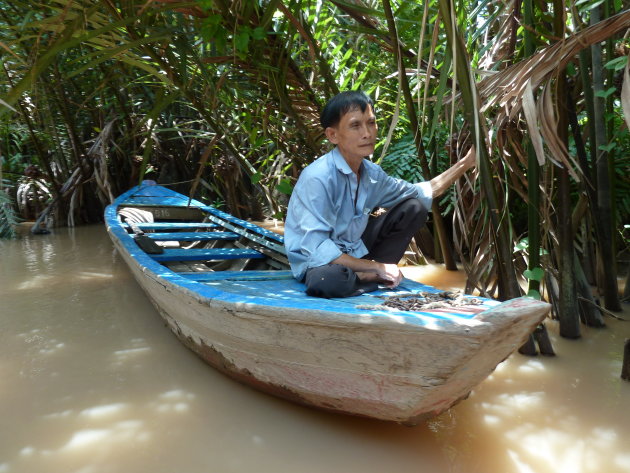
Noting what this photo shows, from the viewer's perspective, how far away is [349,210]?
2010mm

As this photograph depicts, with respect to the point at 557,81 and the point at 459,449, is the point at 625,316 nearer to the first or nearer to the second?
the point at 557,81

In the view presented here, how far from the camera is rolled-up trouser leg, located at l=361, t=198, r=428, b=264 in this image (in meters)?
2.14

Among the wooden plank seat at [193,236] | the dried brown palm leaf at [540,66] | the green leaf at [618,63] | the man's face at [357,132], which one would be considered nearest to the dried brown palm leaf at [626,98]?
the dried brown palm leaf at [540,66]

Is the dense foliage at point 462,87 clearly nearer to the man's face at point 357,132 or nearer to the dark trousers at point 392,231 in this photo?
the man's face at point 357,132

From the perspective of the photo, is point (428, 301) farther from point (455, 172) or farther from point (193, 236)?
point (193, 236)

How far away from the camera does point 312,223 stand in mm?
1820

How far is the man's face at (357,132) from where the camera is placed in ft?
6.20

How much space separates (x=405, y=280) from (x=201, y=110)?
152 cm

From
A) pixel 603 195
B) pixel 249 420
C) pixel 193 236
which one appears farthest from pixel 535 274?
pixel 193 236

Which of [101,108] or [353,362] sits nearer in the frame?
[353,362]

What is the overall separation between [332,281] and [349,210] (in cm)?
37

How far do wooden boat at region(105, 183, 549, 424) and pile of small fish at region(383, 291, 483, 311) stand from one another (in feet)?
0.04

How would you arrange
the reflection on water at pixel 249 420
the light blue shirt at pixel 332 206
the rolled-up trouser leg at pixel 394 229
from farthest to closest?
the rolled-up trouser leg at pixel 394 229 < the light blue shirt at pixel 332 206 < the reflection on water at pixel 249 420

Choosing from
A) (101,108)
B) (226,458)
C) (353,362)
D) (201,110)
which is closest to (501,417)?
(353,362)
